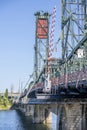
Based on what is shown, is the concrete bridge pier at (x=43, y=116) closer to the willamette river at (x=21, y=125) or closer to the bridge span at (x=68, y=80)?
the willamette river at (x=21, y=125)

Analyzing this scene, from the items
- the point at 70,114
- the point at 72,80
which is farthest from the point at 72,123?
the point at 72,80

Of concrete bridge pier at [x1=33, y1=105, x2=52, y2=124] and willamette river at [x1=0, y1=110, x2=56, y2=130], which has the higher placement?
concrete bridge pier at [x1=33, y1=105, x2=52, y2=124]

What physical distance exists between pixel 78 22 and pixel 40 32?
68.8 meters

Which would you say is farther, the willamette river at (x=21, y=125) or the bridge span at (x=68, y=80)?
the willamette river at (x=21, y=125)

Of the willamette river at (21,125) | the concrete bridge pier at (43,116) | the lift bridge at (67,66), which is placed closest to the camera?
the lift bridge at (67,66)

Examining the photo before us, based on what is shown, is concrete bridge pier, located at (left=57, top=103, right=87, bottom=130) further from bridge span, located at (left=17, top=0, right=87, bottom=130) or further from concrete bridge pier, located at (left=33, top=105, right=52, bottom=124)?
concrete bridge pier, located at (left=33, top=105, right=52, bottom=124)

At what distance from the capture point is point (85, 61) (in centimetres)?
5166

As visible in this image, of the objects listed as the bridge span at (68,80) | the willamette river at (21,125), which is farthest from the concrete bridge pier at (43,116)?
the bridge span at (68,80)

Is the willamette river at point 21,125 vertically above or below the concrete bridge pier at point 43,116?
below

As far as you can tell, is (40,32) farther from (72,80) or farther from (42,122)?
(72,80)

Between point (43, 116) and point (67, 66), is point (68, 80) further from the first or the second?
point (43, 116)

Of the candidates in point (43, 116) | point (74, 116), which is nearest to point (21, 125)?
point (43, 116)

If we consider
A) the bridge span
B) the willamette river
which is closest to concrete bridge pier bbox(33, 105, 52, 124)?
the willamette river

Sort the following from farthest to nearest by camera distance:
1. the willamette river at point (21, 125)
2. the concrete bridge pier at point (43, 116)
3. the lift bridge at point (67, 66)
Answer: the concrete bridge pier at point (43, 116) < the willamette river at point (21, 125) < the lift bridge at point (67, 66)
